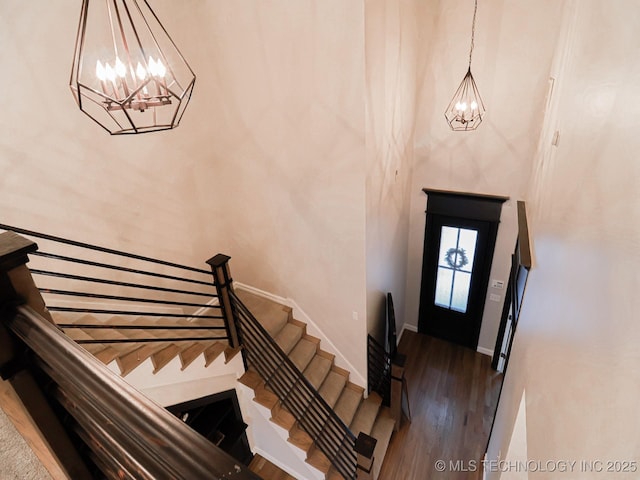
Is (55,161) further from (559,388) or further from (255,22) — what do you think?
(559,388)

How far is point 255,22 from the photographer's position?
302 centimetres

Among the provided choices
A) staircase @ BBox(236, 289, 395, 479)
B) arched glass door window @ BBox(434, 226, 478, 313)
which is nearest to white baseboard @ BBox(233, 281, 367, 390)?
staircase @ BBox(236, 289, 395, 479)

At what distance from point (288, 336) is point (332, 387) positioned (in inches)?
34.5

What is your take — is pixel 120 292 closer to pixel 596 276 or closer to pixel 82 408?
pixel 82 408

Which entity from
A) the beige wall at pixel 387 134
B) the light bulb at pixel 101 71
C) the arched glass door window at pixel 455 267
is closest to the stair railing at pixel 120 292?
the light bulb at pixel 101 71

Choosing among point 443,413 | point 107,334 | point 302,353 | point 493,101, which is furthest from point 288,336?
point 493,101

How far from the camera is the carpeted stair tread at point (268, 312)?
159 inches

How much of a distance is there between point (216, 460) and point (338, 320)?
3.60 metres

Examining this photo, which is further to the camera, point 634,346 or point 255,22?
point 255,22

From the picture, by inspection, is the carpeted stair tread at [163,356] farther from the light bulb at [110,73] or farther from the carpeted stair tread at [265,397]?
the light bulb at [110,73]

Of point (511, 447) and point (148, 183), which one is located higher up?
point (148, 183)

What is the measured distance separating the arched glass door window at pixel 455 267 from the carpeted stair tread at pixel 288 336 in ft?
8.51

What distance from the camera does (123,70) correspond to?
139cm

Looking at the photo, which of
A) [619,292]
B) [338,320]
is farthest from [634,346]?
[338,320]
